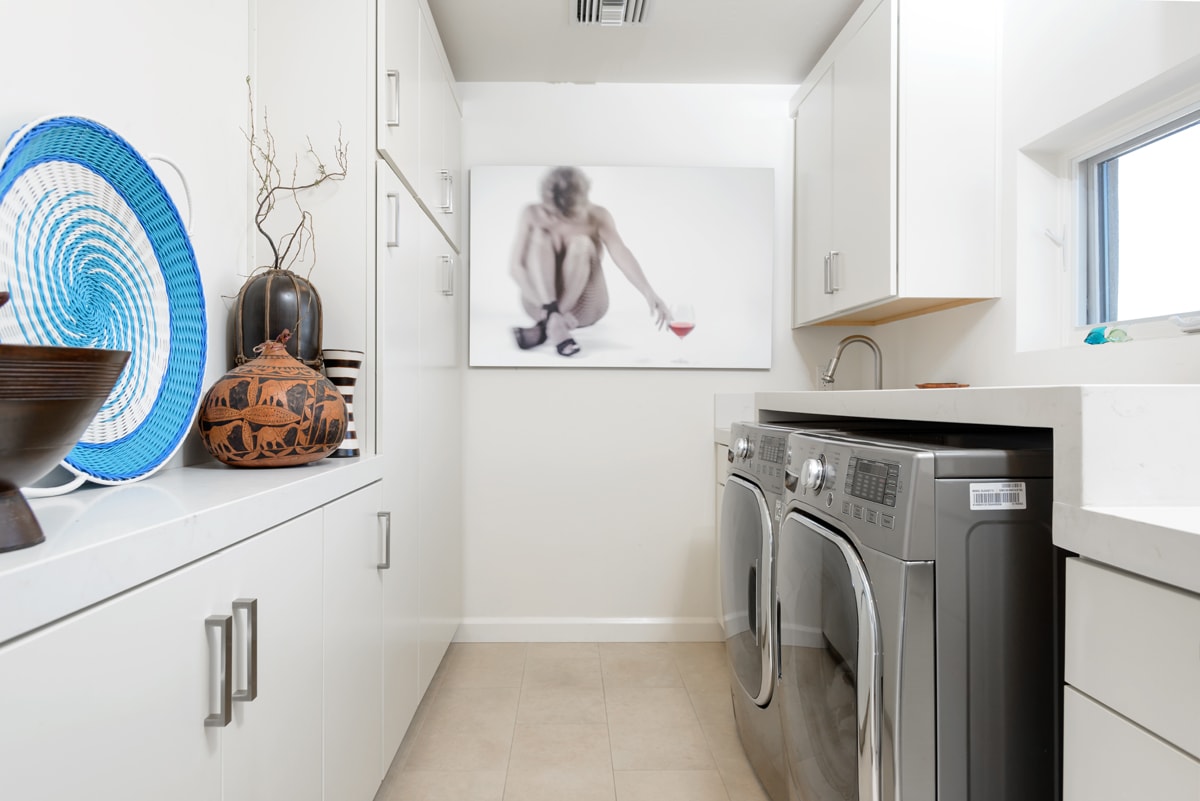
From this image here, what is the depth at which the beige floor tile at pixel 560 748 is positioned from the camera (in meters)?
1.97

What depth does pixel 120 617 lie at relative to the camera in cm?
73

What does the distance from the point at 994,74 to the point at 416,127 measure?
1731 millimetres

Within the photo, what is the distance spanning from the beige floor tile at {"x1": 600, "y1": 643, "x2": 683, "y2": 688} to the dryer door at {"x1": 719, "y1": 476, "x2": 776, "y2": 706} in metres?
0.56

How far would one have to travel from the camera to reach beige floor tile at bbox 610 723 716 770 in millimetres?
1976

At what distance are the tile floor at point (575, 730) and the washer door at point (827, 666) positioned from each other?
0.50 m

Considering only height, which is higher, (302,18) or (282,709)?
(302,18)

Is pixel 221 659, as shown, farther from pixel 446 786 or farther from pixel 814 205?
pixel 814 205

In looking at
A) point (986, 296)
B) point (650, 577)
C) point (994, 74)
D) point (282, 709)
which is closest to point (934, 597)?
point (282, 709)

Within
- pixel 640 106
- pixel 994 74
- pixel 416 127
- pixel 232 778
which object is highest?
pixel 640 106

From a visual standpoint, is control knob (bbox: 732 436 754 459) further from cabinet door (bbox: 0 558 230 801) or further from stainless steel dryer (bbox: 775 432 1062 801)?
cabinet door (bbox: 0 558 230 801)

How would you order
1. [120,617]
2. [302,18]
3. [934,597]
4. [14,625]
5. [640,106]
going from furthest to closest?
[640,106], [302,18], [934,597], [120,617], [14,625]

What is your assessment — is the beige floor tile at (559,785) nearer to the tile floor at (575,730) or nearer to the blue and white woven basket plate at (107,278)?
the tile floor at (575,730)

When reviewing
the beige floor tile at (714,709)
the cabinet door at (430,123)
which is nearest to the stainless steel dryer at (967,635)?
the beige floor tile at (714,709)

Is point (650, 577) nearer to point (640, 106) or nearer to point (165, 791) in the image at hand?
point (640, 106)
